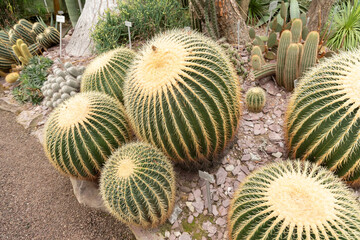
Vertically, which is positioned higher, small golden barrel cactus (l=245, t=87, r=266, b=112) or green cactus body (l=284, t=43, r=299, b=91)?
green cactus body (l=284, t=43, r=299, b=91)

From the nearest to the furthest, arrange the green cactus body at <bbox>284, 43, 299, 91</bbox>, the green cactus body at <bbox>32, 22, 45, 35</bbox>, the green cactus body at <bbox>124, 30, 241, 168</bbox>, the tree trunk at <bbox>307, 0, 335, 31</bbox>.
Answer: the green cactus body at <bbox>124, 30, 241, 168</bbox>, the green cactus body at <bbox>284, 43, 299, 91</bbox>, the tree trunk at <bbox>307, 0, 335, 31</bbox>, the green cactus body at <bbox>32, 22, 45, 35</bbox>

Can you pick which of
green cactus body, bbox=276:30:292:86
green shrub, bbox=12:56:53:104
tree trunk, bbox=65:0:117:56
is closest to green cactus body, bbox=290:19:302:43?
green cactus body, bbox=276:30:292:86

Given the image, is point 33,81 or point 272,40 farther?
point 33,81

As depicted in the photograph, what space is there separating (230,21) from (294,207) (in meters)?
2.72

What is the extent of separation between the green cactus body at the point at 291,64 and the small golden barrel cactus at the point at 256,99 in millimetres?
341

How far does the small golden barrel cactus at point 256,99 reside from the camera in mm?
2553

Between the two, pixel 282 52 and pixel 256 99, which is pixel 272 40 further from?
pixel 256 99

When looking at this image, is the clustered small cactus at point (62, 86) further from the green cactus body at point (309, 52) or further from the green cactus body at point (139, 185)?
the green cactus body at point (309, 52)

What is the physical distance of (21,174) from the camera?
308cm

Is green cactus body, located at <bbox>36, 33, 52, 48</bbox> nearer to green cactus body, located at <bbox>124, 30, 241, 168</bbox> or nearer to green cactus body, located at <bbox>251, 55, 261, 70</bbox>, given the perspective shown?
green cactus body, located at <bbox>124, 30, 241, 168</bbox>

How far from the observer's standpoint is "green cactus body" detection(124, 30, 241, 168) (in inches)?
66.7

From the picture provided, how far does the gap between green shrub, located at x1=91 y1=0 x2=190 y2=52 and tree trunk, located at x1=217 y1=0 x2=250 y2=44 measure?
34.7 inches

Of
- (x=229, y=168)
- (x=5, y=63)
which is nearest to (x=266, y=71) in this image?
(x=229, y=168)

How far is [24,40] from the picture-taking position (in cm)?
496
